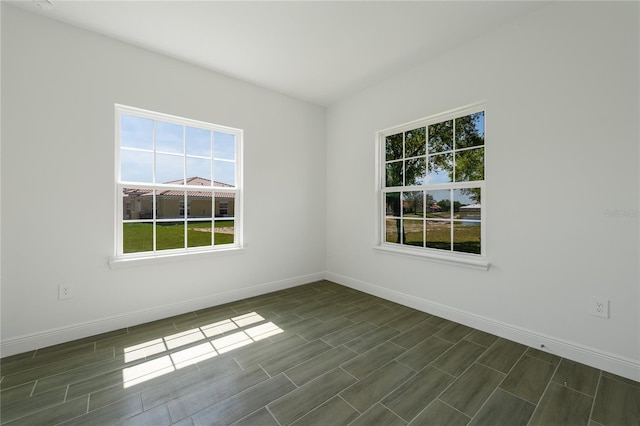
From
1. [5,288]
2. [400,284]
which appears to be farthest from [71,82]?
[400,284]

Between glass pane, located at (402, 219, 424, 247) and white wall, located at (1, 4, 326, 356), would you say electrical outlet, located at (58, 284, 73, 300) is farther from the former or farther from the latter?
glass pane, located at (402, 219, 424, 247)

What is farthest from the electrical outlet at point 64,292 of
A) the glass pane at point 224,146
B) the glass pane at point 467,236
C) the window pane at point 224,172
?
the glass pane at point 467,236

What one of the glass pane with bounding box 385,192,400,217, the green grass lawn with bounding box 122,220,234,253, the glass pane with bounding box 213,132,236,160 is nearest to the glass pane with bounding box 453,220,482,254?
the glass pane with bounding box 385,192,400,217

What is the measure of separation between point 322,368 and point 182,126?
2919mm

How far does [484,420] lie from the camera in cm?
→ 156

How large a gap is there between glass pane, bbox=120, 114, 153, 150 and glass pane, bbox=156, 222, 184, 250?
0.85 m

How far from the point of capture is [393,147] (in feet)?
11.9

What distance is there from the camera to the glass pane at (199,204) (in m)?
3.23

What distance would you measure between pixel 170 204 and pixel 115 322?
1260 mm

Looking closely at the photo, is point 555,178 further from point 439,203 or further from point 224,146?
point 224,146

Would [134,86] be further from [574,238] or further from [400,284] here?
[574,238]

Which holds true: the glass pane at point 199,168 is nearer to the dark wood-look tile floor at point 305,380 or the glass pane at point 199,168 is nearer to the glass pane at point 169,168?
the glass pane at point 169,168

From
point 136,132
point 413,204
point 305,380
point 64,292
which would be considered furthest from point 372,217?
point 64,292

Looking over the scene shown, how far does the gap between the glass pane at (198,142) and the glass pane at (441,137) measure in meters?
2.66
